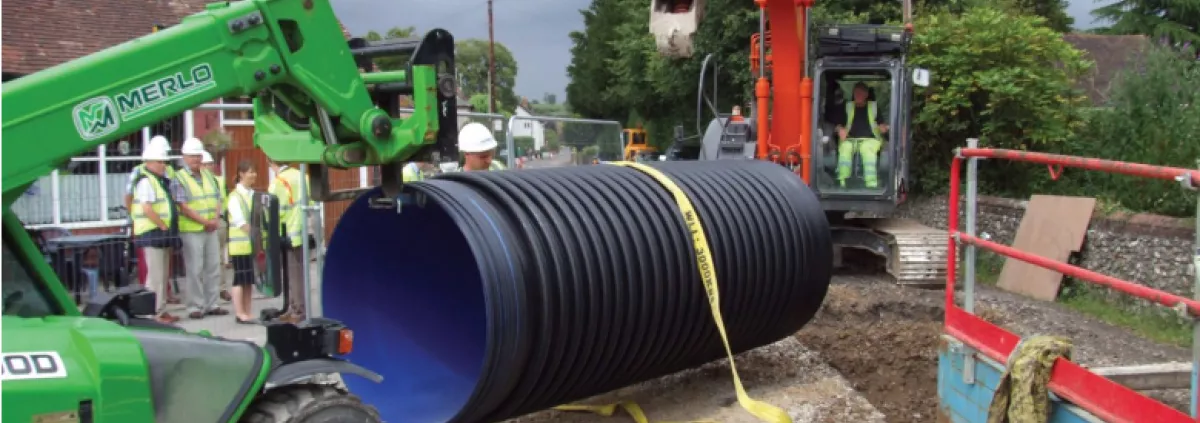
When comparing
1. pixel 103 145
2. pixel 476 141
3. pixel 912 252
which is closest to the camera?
pixel 103 145

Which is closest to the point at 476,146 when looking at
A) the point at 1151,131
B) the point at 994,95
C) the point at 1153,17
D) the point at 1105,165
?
the point at 1105,165

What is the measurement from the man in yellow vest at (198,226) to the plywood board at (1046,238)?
7426mm

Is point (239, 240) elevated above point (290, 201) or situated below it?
below

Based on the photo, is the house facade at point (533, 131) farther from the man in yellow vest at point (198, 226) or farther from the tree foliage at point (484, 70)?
the tree foliage at point (484, 70)

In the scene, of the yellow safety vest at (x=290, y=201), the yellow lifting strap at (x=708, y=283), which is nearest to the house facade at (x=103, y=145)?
the yellow safety vest at (x=290, y=201)

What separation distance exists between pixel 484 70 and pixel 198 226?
76967mm

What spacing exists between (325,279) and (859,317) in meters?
4.90

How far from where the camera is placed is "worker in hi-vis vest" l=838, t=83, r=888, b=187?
10016 mm

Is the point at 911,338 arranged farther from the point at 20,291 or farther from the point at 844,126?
the point at 20,291

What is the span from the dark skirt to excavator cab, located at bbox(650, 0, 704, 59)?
5.13 metres

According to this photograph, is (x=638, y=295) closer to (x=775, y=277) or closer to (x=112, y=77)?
(x=775, y=277)

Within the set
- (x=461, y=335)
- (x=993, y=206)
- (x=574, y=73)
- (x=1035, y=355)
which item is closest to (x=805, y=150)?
(x=993, y=206)

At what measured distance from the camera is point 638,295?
5.00 meters

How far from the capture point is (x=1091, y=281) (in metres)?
4.06
